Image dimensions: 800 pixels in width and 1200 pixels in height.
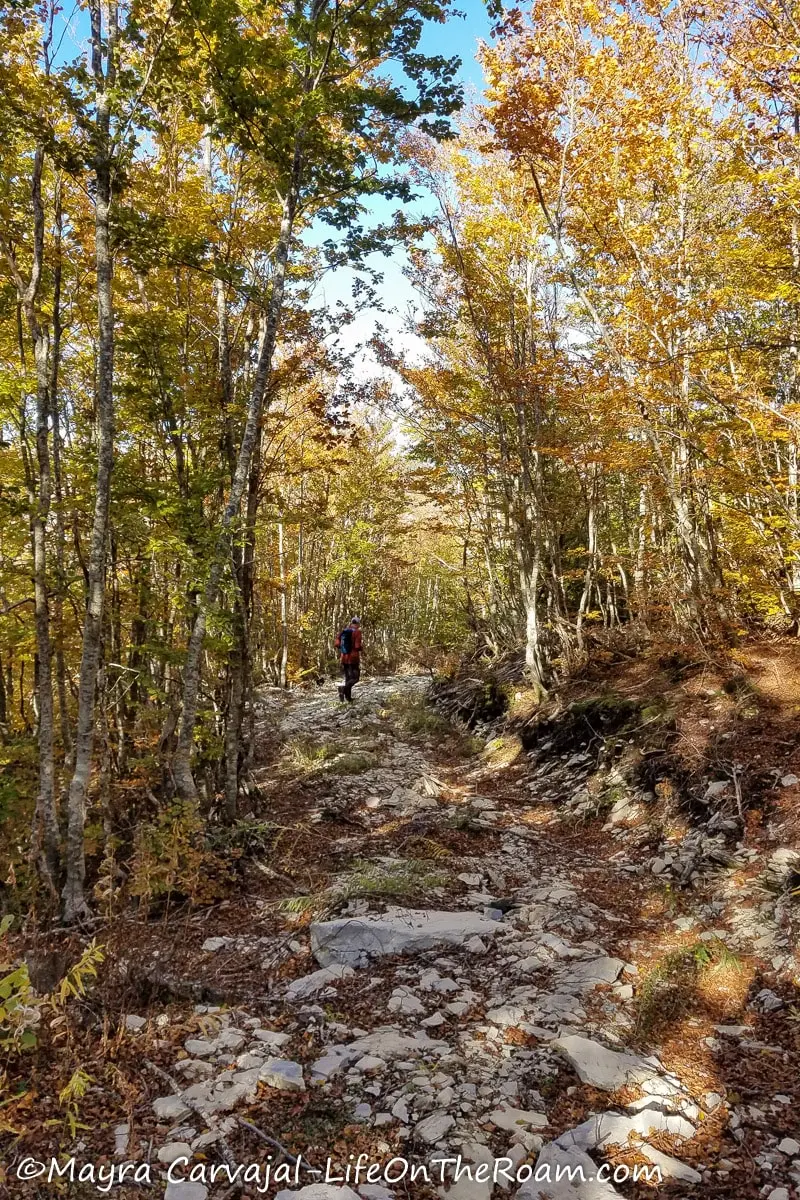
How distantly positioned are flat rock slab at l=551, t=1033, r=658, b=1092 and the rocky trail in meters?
0.01

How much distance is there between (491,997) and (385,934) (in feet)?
3.60

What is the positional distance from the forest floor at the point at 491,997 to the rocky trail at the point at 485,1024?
16 millimetres

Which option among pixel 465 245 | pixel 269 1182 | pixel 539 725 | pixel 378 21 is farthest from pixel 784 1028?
pixel 465 245

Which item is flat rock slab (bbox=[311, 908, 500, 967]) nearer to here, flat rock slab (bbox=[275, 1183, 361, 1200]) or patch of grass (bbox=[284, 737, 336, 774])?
flat rock slab (bbox=[275, 1183, 361, 1200])

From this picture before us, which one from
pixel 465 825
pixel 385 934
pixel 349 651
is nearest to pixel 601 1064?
pixel 385 934

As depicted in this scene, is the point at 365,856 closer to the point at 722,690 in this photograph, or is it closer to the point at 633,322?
the point at 722,690

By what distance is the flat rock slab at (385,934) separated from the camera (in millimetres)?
5172

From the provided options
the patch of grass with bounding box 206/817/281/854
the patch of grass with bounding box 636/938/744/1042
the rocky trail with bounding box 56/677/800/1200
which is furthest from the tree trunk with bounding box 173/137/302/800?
the patch of grass with bounding box 636/938/744/1042

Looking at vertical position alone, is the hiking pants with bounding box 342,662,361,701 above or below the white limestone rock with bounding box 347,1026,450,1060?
above

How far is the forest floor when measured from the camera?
10.3ft

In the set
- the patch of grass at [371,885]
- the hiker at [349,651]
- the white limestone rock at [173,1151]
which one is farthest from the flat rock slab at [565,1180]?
the hiker at [349,651]

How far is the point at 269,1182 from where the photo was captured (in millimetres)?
2994

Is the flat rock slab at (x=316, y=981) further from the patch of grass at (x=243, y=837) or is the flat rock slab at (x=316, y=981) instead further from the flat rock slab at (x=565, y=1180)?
the patch of grass at (x=243, y=837)

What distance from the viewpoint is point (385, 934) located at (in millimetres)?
5293
